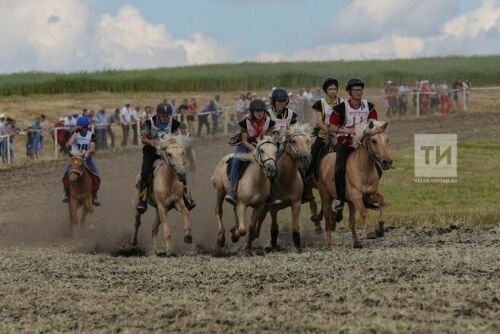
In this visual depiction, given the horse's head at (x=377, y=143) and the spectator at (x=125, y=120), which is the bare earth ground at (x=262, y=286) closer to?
the horse's head at (x=377, y=143)

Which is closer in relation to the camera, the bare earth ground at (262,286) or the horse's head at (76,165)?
the bare earth ground at (262,286)

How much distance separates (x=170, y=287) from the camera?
37.7 feet

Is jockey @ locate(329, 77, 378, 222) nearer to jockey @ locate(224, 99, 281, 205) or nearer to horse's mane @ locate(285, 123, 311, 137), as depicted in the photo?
horse's mane @ locate(285, 123, 311, 137)

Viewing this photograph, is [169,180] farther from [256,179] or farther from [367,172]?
[367,172]

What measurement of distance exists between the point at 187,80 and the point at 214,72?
515 centimetres

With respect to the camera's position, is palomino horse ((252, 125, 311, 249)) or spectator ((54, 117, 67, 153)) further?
spectator ((54, 117, 67, 153))

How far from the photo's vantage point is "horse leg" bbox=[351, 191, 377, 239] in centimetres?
1504

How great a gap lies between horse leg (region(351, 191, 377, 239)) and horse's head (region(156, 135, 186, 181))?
2.63m

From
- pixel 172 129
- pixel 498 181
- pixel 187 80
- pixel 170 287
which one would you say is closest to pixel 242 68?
pixel 187 80

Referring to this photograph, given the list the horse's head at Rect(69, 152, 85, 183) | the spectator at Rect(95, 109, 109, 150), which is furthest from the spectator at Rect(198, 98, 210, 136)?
the horse's head at Rect(69, 152, 85, 183)

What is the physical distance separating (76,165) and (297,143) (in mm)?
6164

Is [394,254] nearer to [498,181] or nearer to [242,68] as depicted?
[498,181]

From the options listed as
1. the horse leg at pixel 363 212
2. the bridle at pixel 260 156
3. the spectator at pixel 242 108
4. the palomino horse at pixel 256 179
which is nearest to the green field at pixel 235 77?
the spectator at pixel 242 108

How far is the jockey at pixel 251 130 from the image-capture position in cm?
1552
